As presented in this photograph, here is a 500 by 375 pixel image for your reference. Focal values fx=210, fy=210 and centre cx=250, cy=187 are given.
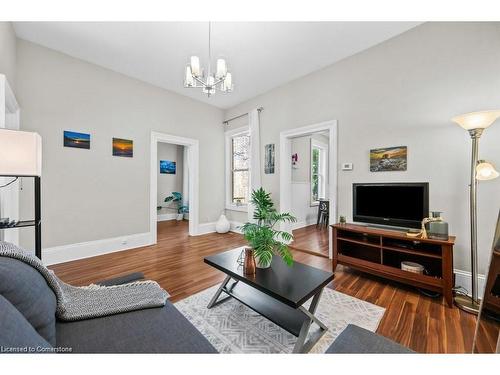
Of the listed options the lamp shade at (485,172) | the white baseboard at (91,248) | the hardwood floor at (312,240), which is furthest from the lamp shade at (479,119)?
the white baseboard at (91,248)

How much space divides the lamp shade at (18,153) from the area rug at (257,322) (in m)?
1.62

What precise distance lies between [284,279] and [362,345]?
72cm

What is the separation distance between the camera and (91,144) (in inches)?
129

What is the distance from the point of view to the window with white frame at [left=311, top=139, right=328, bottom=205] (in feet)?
19.6

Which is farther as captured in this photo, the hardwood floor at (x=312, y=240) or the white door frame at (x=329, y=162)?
the hardwood floor at (x=312, y=240)

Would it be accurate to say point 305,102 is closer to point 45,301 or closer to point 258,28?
point 258,28

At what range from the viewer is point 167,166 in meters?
6.59

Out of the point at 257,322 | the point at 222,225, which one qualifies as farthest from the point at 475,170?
the point at 222,225

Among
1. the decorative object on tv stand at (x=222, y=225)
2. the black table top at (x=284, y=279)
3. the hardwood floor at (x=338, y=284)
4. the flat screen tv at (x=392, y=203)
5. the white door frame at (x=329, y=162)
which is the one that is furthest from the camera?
the decorative object on tv stand at (x=222, y=225)

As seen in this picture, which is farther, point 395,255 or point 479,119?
point 395,255

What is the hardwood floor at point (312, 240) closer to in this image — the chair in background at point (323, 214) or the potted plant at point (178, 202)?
the chair in background at point (323, 214)

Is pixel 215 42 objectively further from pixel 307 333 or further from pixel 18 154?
pixel 307 333

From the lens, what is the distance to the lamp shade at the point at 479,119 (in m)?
1.78
